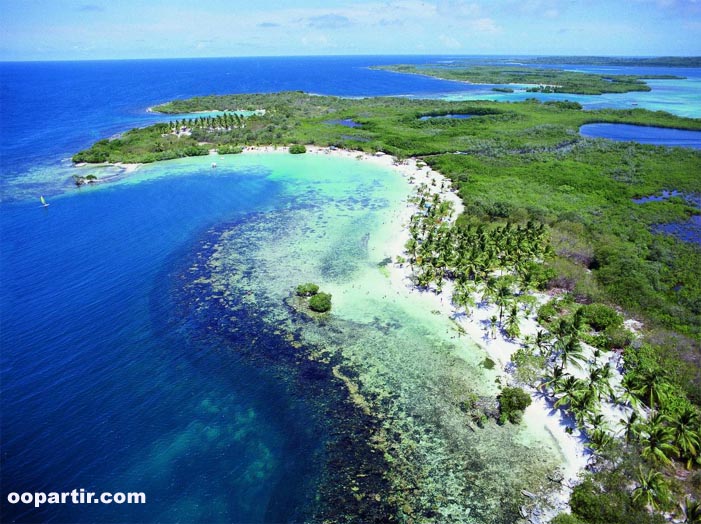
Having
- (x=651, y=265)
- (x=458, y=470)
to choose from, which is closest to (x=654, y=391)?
(x=458, y=470)

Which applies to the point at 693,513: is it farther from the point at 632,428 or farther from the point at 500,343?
the point at 500,343

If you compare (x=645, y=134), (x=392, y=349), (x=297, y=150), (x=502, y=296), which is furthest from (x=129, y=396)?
(x=645, y=134)

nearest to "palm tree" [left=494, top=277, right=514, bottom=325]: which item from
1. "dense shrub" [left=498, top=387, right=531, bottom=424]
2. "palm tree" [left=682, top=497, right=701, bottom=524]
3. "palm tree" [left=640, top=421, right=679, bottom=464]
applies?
"dense shrub" [left=498, top=387, right=531, bottom=424]

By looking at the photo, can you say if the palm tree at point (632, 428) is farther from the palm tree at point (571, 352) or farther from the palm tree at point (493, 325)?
the palm tree at point (493, 325)

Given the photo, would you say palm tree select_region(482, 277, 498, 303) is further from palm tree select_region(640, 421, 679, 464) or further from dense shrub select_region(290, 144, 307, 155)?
dense shrub select_region(290, 144, 307, 155)

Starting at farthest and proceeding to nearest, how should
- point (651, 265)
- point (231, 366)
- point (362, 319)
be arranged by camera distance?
point (651, 265), point (362, 319), point (231, 366)

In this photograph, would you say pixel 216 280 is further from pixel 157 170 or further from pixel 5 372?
pixel 157 170
